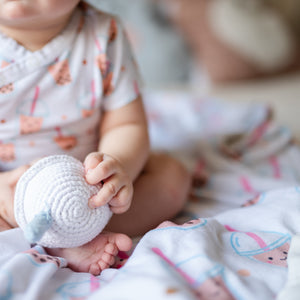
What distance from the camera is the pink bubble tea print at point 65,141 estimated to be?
73 centimetres

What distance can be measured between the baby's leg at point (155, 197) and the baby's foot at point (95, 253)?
0.08 metres

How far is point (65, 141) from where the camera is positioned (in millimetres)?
737

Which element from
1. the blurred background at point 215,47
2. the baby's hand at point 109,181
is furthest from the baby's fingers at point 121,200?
the blurred background at point 215,47

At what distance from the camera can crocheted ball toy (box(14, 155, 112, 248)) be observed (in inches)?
20.3

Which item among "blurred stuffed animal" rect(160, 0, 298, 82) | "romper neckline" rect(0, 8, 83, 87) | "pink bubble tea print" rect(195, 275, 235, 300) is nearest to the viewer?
"pink bubble tea print" rect(195, 275, 235, 300)

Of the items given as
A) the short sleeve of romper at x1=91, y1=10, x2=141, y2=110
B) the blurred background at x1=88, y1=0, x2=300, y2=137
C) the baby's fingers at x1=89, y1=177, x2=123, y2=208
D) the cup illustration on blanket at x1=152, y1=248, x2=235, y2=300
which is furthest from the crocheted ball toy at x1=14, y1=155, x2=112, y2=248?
the blurred background at x1=88, y1=0, x2=300, y2=137

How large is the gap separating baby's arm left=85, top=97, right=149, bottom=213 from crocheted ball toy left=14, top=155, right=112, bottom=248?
0.06ft

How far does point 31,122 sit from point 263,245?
0.41m

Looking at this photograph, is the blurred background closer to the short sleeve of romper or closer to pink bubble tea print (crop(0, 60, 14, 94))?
the short sleeve of romper

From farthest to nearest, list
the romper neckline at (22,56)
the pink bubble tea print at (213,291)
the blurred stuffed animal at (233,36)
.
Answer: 1. the blurred stuffed animal at (233,36)
2. the romper neckline at (22,56)
3. the pink bubble tea print at (213,291)

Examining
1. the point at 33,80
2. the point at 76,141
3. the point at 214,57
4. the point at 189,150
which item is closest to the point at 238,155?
the point at 189,150

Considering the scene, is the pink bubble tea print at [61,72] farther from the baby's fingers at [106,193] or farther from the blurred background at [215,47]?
the blurred background at [215,47]

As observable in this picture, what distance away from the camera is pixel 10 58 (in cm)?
67

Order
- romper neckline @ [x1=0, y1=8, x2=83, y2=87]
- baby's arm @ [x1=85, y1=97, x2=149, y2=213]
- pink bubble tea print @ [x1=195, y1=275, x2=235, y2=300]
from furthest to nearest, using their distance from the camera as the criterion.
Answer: romper neckline @ [x1=0, y1=8, x2=83, y2=87] < baby's arm @ [x1=85, y1=97, x2=149, y2=213] < pink bubble tea print @ [x1=195, y1=275, x2=235, y2=300]
